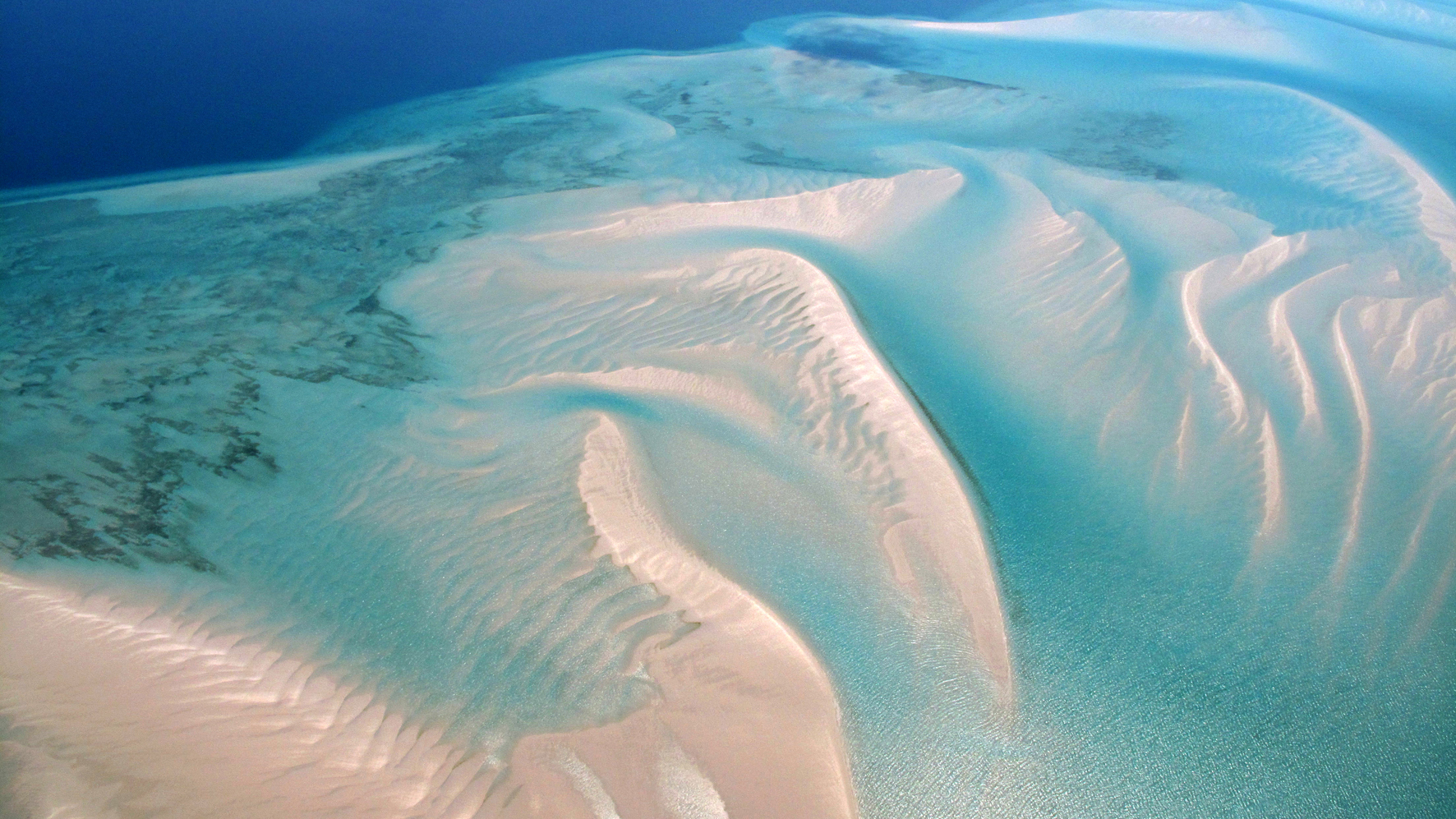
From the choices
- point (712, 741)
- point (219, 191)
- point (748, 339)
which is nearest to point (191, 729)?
point (712, 741)

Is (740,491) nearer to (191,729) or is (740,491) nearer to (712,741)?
(712,741)

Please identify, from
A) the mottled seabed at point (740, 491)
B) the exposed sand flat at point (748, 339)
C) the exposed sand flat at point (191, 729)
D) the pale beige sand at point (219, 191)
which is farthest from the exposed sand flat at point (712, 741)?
the pale beige sand at point (219, 191)

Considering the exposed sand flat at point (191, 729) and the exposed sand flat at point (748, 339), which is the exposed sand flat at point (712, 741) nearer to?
the exposed sand flat at point (191, 729)

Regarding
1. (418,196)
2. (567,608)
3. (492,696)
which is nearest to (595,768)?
(492,696)

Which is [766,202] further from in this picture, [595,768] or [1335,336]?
[595,768]

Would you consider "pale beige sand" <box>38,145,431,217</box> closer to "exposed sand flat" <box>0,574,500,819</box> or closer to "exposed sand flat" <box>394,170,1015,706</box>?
"exposed sand flat" <box>394,170,1015,706</box>
